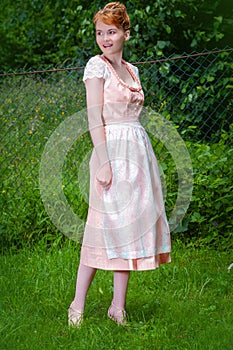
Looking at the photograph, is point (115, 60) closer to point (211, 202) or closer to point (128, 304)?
point (128, 304)

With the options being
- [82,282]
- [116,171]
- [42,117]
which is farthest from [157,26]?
[82,282]

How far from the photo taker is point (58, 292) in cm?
367

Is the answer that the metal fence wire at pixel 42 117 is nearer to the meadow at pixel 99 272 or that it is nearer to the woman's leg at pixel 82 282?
the meadow at pixel 99 272

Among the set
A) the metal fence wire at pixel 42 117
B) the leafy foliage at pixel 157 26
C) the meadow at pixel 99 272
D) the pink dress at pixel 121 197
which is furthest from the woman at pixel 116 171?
the leafy foliage at pixel 157 26

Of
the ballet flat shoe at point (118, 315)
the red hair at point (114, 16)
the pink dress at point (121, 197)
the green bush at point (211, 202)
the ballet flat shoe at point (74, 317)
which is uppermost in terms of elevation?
the red hair at point (114, 16)

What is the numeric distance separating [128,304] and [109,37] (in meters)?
1.41

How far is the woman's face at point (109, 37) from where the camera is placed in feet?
9.94

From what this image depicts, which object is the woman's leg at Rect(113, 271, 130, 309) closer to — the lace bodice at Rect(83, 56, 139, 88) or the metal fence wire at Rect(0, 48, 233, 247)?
the lace bodice at Rect(83, 56, 139, 88)

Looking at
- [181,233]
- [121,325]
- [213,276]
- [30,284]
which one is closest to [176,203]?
[181,233]

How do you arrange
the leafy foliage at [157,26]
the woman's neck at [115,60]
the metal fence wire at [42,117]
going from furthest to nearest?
the leafy foliage at [157,26], the metal fence wire at [42,117], the woman's neck at [115,60]

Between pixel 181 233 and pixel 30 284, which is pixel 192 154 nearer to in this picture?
pixel 181 233

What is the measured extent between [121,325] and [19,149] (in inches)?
99.6

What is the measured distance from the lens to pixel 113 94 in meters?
3.04

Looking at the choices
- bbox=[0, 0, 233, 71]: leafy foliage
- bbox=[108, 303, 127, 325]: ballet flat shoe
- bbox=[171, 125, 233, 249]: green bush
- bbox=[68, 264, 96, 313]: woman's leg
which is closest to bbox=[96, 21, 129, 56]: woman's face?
bbox=[68, 264, 96, 313]: woman's leg
